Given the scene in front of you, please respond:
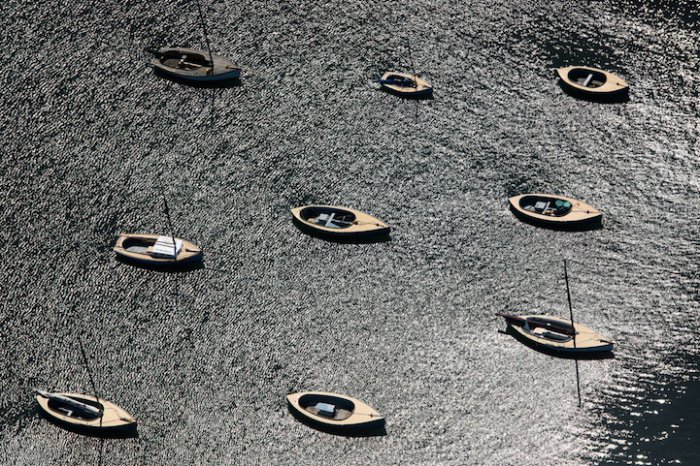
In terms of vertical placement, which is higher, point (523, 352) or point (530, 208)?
point (530, 208)

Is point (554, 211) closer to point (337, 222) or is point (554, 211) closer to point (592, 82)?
point (592, 82)

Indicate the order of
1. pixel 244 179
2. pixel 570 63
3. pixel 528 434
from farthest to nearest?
pixel 570 63 → pixel 244 179 → pixel 528 434

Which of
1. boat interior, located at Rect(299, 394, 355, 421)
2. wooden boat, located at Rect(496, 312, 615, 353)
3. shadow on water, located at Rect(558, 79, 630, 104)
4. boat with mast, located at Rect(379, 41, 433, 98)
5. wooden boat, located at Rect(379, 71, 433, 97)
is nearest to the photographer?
boat interior, located at Rect(299, 394, 355, 421)

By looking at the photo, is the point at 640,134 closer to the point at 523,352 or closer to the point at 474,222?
the point at 474,222

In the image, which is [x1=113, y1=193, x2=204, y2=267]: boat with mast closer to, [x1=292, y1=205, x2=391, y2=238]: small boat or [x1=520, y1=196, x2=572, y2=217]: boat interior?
[x1=292, y1=205, x2=391, y2=238]: small boat

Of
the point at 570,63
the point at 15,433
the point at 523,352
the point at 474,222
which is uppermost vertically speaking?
the point at 570,63

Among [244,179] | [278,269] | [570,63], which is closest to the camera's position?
[278,269]

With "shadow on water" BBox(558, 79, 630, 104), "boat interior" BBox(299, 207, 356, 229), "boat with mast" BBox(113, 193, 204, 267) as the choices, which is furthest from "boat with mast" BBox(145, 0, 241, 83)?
"shadow on water" BBox(558, 79, 630, 104)

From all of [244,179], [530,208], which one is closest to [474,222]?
[530,208]

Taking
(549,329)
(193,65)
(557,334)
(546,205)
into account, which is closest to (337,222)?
(546,205)
